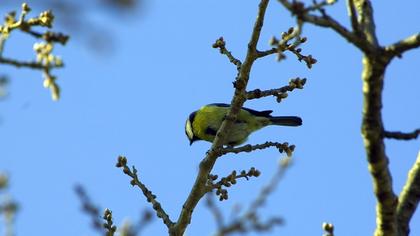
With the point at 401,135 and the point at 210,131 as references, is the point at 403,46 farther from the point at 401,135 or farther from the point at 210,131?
the point at 210,131

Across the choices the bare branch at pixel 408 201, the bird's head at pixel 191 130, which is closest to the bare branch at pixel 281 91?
the bare branch at pixel 408 201

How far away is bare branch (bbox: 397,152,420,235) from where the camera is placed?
4336mm

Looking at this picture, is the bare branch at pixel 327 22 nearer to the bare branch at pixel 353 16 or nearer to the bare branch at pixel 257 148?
the bare branch at pixel 353 16

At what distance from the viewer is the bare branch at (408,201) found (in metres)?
4.34

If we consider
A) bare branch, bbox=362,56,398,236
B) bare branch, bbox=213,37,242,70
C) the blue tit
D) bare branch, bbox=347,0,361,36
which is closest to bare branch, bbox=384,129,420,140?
bare branch, bbox=362,56,398,236

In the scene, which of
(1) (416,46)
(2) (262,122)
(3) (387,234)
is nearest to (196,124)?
(2) (262,122)

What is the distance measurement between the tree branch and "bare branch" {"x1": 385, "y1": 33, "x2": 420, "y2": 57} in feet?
6.79

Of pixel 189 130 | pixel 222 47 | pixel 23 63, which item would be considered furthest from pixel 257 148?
pixel 189 130

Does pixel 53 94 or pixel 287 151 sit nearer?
pixel 53 94

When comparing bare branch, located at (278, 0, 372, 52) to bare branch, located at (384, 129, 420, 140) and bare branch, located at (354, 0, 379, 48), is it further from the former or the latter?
bare branch, located at (384, 129, 420, 140)

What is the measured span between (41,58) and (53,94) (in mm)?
232

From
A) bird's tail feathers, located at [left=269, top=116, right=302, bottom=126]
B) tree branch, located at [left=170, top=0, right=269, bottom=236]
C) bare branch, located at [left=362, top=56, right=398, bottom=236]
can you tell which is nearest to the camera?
bare branch, located at [left=362, top=56, right=398, bottom=236]

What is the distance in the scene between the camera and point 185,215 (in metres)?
5.35

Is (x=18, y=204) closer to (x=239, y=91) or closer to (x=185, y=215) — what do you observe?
(x=185, y=215)
